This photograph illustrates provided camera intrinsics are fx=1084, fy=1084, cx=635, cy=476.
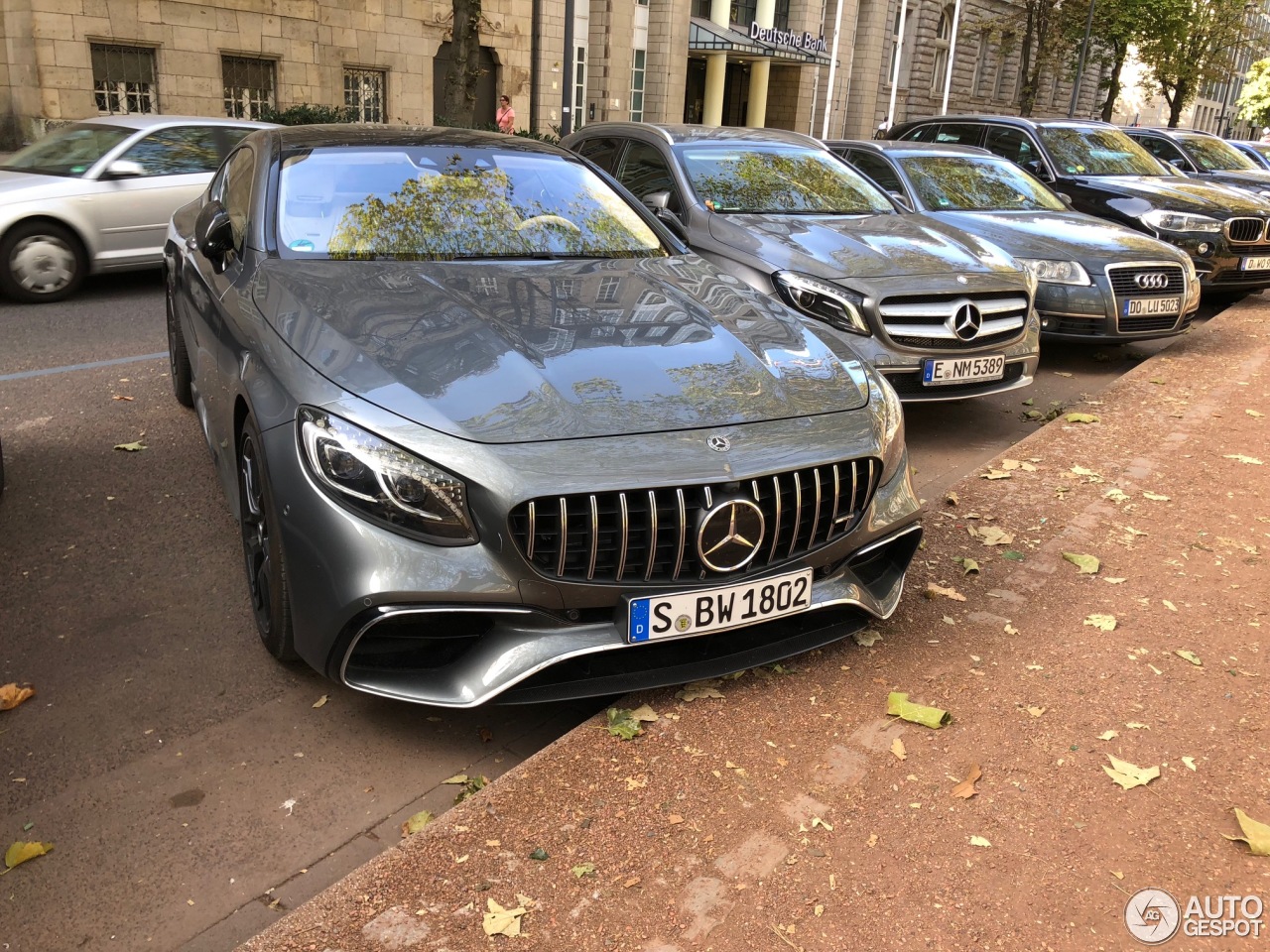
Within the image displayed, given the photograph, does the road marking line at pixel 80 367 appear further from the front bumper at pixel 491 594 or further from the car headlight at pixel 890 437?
the car headlight at pixel 890 437

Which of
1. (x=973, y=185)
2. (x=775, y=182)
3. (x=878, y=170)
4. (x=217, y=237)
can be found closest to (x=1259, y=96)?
(x=973, y=185)

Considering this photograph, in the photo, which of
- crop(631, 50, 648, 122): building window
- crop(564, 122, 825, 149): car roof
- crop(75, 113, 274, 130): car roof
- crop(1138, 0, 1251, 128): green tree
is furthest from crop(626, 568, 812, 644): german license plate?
crop(1138, 0, 1251, 128): green tree

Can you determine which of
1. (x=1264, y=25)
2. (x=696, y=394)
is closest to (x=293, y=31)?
(x=696, y=394)

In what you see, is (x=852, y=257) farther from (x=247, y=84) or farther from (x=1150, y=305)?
(x=247, y=84)

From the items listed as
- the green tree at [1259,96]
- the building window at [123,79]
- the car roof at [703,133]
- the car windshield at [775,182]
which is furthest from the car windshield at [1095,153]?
the green tree at [1259,96]

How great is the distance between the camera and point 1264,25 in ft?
292

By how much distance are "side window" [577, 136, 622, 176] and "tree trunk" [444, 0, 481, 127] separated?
9.25 metres

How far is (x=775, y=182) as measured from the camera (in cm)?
718

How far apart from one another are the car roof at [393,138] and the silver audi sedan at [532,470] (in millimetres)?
678

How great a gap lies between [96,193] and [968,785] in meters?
8.87

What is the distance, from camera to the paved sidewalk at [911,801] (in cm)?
235

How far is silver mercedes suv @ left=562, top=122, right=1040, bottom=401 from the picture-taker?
5961 millimetres

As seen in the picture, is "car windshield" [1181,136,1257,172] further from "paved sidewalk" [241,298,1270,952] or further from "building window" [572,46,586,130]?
"building window" [572,46,586,130]

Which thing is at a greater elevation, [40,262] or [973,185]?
[973,185]
